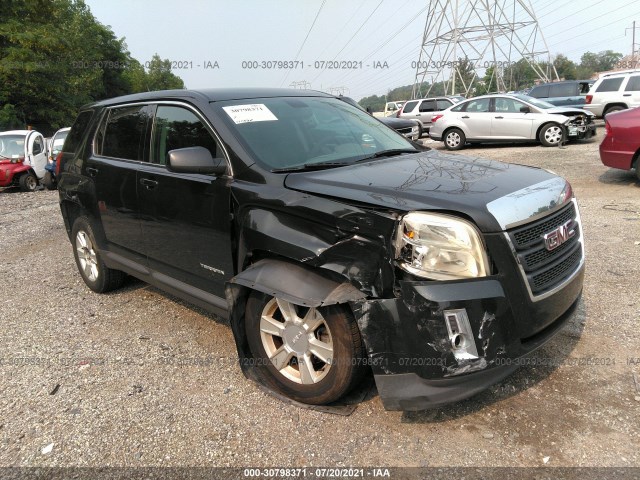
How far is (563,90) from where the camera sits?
19.6 metres

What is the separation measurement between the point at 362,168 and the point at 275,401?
4.96ft

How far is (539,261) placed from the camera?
246cm

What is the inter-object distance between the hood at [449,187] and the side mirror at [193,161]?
51cm

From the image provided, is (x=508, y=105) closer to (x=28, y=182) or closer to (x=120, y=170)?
(x=120, y=170)

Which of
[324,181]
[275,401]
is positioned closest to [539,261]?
[324,181]

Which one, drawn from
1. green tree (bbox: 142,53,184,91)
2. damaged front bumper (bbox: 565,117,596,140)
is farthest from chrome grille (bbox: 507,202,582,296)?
green tree (bbox: 142,53,184,91)

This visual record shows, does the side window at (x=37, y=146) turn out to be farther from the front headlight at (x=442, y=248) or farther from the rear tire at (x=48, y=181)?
the front headlight at (x=442, y=248)

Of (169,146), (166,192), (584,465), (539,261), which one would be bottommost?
(584,465)

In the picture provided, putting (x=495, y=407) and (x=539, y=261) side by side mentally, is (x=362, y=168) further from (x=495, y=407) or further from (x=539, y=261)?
(x=495, y=407)

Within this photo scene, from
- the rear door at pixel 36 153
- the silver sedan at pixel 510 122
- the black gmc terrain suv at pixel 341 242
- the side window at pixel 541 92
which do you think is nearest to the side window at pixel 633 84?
the silver sedan at pixel 510 122

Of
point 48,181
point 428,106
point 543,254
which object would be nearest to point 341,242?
point 543,254

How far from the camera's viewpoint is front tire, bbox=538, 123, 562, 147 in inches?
529

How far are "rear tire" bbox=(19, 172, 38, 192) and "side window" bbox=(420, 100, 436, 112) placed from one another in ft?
48.2

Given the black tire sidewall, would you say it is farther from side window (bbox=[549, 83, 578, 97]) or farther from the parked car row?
side window (bbox=[549, 83, 578, 97])
